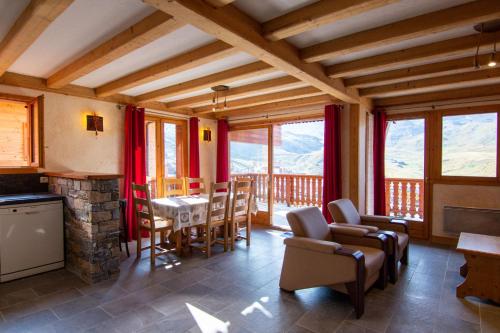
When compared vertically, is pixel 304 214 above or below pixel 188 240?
above

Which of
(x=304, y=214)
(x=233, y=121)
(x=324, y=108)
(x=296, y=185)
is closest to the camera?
(x=304, y=214)

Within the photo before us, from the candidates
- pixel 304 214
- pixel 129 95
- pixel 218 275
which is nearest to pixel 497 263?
pixel 304 214

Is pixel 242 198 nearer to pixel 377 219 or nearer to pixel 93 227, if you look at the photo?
pixel 377 219

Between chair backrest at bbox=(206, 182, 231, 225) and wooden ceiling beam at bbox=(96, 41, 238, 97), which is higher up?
wooden ceiling beam at bbox=(96, 41, 238, 97)

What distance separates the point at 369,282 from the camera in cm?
269

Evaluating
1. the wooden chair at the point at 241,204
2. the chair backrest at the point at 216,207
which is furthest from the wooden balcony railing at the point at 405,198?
the chair backrest at the point at 216,207

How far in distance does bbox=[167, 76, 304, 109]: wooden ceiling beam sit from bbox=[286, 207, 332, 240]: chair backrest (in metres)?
1.70

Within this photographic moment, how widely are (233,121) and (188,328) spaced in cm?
461

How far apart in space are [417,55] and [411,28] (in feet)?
2.25

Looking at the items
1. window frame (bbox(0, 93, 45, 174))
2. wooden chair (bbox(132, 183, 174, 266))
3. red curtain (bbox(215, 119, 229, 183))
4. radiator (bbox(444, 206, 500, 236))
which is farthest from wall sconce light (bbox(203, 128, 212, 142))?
radiator (bbox(444, 206, 500, 236))

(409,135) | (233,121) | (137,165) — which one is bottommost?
(137,165)

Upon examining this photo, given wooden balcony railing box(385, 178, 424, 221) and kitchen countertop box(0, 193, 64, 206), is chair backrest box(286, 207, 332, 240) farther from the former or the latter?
wooden balcony railing box(385, 178, 424, 221)

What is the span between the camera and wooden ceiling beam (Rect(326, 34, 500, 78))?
2562 millimetres

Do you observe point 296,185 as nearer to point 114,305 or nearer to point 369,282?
point 369,282
